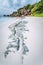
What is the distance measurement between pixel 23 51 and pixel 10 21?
31 cm

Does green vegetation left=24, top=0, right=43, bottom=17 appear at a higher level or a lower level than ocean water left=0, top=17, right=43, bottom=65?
higher

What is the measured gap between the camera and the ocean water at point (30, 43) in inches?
43.3

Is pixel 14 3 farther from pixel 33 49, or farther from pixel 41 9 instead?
pixel 33 49

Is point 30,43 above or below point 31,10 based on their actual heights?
below

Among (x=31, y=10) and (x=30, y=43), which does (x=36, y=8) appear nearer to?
(x=31, y=10)

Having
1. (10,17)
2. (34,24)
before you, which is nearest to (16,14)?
(10,17)

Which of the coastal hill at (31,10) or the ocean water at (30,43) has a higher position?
the coastal hill at (31,10)

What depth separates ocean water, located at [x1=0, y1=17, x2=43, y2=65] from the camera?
1100 millimetres

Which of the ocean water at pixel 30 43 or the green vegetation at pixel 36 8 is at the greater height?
the green vegetation at pixel 36 8

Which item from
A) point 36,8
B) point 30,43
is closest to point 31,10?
point 36,8

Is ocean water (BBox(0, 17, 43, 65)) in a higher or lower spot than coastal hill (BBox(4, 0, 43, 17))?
lower

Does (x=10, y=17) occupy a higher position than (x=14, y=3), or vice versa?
(x=14, y=3)

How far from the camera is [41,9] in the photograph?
114 centimetres

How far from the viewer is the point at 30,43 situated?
1107mm
